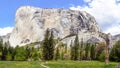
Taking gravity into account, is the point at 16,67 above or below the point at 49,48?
below

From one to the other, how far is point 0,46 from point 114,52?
236ft

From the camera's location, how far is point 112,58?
139125 millimetres

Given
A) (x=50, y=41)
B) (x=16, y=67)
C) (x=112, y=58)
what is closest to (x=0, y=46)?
(x=50, y=41)

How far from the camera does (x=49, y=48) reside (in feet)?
486

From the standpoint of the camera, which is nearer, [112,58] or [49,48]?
[112,58]

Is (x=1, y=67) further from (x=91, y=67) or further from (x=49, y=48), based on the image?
(x=49, y=48)

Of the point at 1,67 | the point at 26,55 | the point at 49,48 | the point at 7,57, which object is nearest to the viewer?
the point at 1,67

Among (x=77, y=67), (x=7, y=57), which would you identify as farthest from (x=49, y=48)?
(x=77, y=67)

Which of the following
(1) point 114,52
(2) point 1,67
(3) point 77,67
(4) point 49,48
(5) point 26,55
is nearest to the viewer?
(2) point 1,67

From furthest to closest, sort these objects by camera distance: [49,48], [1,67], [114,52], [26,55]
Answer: [26,55] < [49,48] < [114,52] < [1,67]

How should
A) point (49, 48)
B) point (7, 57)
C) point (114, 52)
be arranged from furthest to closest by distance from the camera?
point (7, 57), point (49, 48), point (114, 52)

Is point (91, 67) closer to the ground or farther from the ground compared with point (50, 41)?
closer to the ground

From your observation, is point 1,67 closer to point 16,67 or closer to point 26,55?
point 16,67

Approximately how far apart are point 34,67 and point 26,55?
4209 inches
